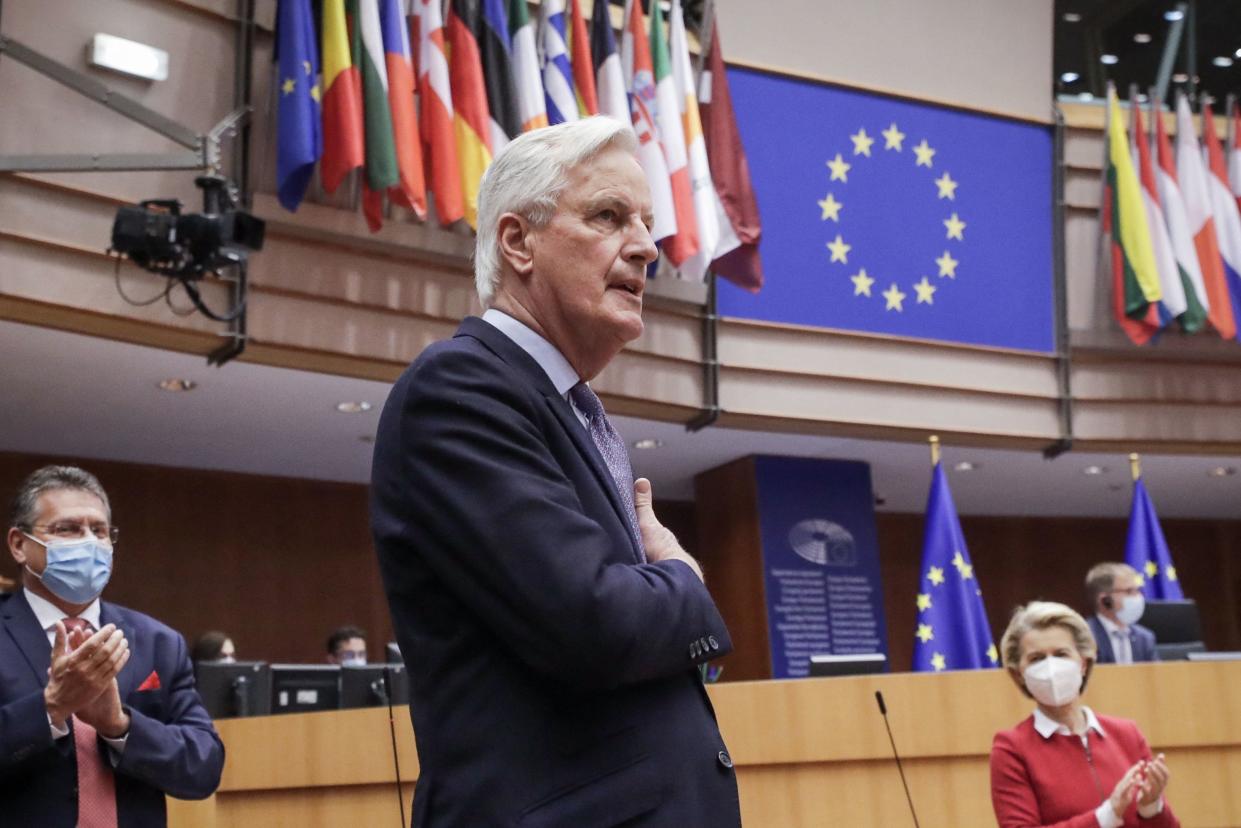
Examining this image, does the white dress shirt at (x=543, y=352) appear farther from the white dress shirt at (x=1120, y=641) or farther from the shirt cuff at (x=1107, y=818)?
the white dress shirt at (x=1120, y=641)

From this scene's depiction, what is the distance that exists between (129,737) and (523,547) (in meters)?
1.76

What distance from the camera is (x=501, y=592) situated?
1.55 metres

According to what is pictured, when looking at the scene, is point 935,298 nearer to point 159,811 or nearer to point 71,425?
point 71,425

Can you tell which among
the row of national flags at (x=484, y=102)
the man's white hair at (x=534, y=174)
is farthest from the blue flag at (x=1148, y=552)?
the man's white hair at (x=534, y=174)

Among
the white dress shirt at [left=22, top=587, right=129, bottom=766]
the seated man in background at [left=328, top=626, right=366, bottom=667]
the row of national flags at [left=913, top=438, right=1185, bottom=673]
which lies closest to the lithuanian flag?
the row of national flags at [left=913, top=438, right=1185, bottom=673]

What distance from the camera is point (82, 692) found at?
279 cm

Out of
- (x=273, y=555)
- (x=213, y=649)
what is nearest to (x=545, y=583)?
(x=213, y=649)

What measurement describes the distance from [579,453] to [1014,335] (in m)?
9.52

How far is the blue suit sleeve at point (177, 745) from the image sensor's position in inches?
117

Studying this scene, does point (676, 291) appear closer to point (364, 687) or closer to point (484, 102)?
point (484, 102)

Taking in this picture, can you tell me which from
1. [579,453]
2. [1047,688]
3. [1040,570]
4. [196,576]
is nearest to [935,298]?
[1040,570]

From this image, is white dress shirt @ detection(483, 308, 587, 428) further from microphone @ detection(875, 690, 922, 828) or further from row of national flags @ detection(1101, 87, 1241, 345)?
row of national flags @ detection(1101, 87, 1241, 345)

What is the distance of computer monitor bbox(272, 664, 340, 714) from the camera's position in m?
5.74

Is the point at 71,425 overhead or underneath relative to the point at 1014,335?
underneath
